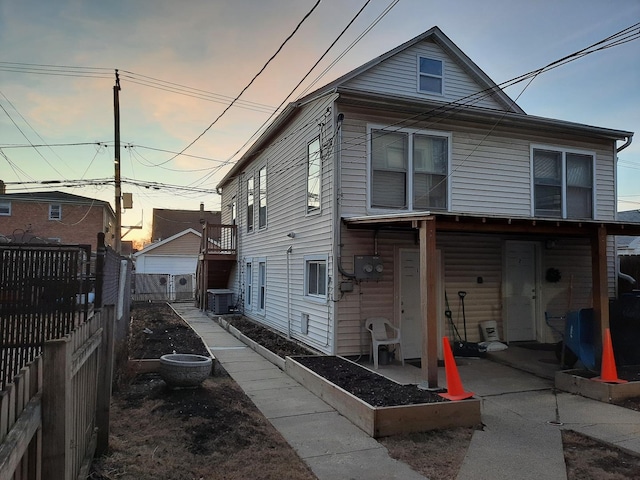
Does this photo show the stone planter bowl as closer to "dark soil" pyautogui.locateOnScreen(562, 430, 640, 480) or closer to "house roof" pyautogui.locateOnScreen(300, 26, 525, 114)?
"dark soil" pyautogui.locateOnScreen(562, 430, 640, 480)

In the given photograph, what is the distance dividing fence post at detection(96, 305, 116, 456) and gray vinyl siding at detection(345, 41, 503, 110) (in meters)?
7.47

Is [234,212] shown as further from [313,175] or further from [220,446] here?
[220,446]

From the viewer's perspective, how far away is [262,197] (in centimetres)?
1472

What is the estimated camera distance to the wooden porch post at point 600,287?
24.6 feet

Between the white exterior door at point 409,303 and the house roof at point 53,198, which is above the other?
the house roof at point 53,198

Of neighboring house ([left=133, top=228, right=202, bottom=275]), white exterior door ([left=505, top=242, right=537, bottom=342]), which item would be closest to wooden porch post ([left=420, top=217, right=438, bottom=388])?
white exterior door ([left=505, top=242, right=537, bottom=342])

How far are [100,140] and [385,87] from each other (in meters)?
15.4

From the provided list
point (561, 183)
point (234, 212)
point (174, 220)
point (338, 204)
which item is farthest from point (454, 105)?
point (174, 220)

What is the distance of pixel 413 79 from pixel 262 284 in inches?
293

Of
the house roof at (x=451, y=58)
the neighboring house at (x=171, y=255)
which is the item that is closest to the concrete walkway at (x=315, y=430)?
the house roof at (x=451, y=58)

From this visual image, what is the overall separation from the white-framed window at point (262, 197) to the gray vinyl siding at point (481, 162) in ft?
18.7

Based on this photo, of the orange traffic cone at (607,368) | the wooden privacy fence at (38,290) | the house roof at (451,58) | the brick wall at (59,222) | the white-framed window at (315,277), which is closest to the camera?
the wooden privacy fence at (38,290)

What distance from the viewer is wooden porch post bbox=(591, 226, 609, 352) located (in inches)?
295

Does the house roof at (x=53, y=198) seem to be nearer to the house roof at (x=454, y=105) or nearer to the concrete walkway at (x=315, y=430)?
the house roof at (x=454, y=105)
